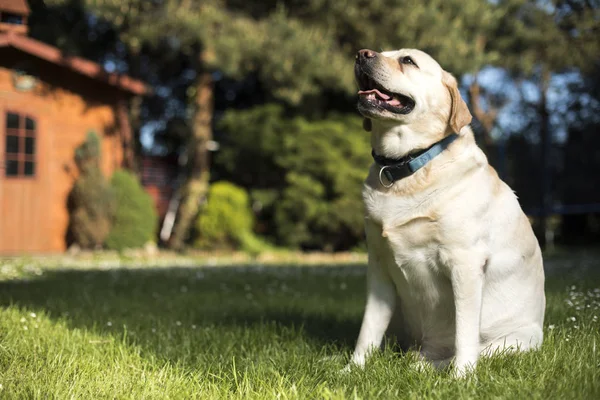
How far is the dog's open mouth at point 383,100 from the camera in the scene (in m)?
2.84

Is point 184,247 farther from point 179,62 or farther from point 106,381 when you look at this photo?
point 106,381

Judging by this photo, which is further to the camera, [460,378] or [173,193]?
[173,193]

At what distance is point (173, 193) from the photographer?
16219 millimetres

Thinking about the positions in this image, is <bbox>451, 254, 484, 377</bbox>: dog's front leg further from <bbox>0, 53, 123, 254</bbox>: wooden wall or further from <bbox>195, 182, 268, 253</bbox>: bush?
<bbox>0, 53, 123, 254</bbox>: wooden wall

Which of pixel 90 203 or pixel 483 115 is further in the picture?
pixel 483 115

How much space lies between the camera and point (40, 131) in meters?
11.8

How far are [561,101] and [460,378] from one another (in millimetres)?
18574

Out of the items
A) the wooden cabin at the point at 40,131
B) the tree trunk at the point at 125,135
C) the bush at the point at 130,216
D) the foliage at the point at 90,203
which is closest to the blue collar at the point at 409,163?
the wooden cabin at the point at 40,131

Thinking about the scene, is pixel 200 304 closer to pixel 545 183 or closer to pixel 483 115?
pixel 545 183

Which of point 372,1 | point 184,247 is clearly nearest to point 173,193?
point 184,247

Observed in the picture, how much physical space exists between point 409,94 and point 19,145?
33.9 ft

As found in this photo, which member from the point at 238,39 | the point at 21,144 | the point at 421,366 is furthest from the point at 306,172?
the point at 421,366

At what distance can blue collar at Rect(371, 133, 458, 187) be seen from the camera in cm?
281

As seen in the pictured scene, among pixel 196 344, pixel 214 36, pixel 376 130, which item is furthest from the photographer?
pixel 214 36
